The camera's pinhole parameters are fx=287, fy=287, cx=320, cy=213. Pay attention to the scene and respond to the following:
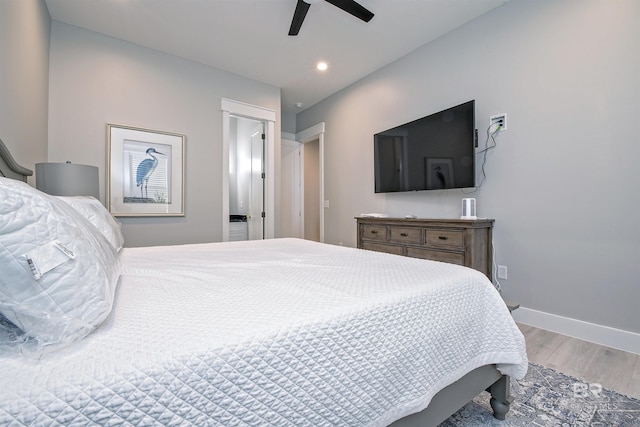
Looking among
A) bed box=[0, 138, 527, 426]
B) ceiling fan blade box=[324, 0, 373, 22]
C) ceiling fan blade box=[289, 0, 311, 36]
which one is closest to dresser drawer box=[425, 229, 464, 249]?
bed box=[0, 138, 527, 426]

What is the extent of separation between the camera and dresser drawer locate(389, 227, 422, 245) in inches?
111

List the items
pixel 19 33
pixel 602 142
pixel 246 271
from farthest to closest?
pixel 602 142 < pixel 19 33 < pixel 246 271

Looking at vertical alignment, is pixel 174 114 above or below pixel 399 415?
above

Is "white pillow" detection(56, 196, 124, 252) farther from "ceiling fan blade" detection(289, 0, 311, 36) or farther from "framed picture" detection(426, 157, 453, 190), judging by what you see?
"framed picture" detection(426, 157, 453, 190)

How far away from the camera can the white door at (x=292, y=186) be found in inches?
208

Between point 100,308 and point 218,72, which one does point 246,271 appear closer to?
point 100,308

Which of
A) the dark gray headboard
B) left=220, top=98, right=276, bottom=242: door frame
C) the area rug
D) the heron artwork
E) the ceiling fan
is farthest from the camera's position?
left=220, top=98, right=276, bottom=242: door frame

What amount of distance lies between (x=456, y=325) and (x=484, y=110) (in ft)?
7.97

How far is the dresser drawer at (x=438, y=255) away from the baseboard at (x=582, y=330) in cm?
70

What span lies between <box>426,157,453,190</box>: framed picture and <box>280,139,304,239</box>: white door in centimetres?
288

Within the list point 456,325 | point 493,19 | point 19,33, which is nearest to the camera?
point 456,325

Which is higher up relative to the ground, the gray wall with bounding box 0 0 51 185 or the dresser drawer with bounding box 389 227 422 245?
the gray wall with bounding box 0 0 51 185

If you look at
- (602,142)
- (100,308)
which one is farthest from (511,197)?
(100,308)

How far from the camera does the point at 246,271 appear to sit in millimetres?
1258
